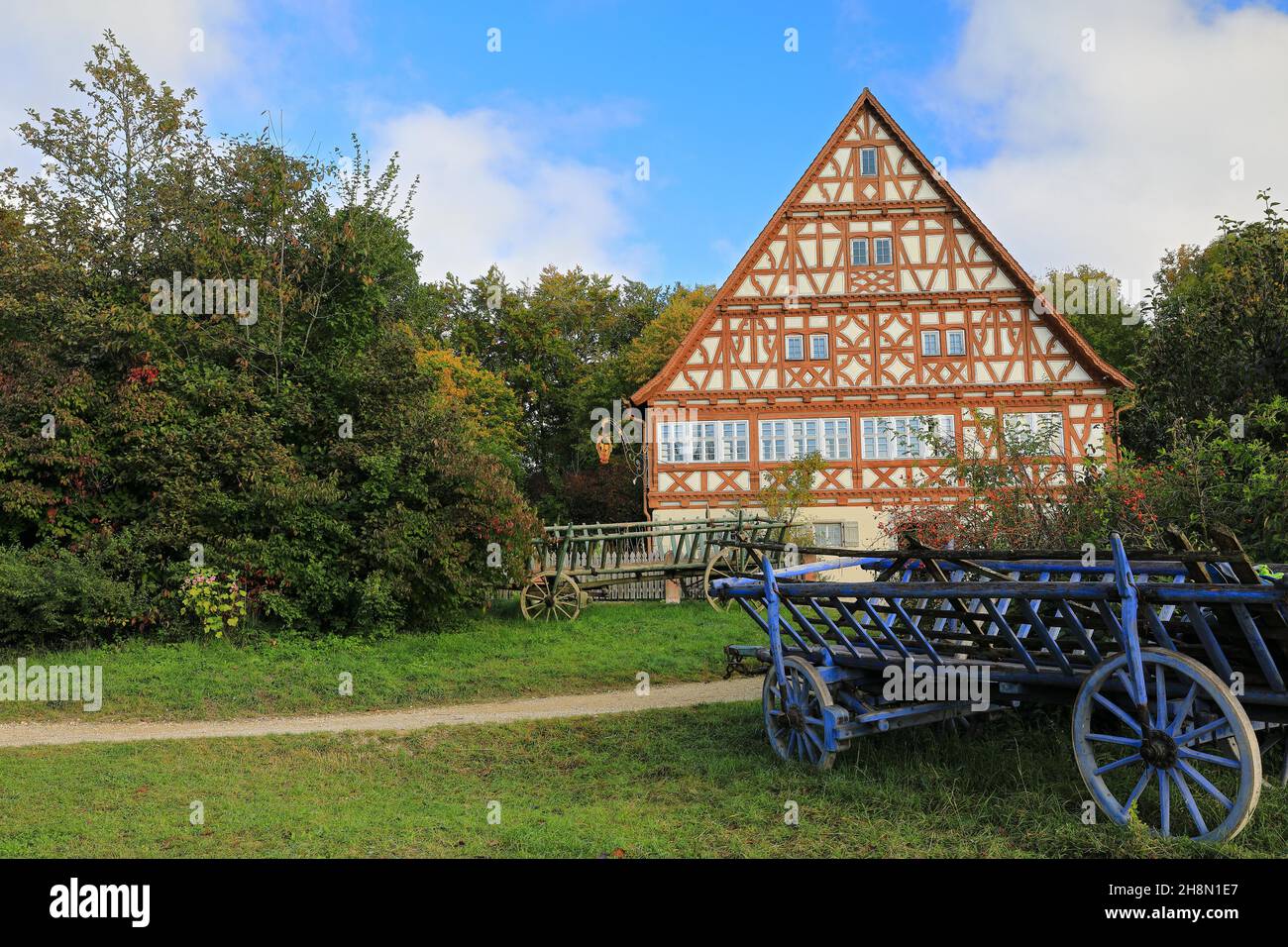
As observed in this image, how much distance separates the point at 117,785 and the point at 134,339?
9625mm

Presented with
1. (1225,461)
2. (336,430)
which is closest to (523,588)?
(336,430)

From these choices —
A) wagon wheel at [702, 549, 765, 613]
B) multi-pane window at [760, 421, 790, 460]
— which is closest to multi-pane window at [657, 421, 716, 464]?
multi-pane window at [760, 421, 790, 460]

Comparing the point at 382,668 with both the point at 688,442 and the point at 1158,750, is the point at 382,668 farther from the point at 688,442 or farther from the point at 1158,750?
the point at 688,442

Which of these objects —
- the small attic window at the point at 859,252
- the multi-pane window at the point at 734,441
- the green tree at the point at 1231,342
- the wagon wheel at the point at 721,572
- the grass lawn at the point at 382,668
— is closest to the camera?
the grass lawn at the point at 382,668

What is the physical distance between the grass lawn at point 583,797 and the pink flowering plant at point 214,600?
189 inches

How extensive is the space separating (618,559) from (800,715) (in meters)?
11.5

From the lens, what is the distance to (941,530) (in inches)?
527

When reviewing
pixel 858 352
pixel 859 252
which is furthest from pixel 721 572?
pixel 859 252

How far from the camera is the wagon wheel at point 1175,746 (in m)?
4.92

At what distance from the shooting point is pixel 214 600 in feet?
48.5

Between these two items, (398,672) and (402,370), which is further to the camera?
(402,370)

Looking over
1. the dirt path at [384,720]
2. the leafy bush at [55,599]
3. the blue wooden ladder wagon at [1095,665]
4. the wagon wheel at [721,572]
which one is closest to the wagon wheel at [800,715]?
the blue wooden ladder wagon at [1095,665]

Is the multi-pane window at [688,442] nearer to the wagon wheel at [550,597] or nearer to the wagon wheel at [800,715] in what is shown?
the wagon wheel at [550,597]
